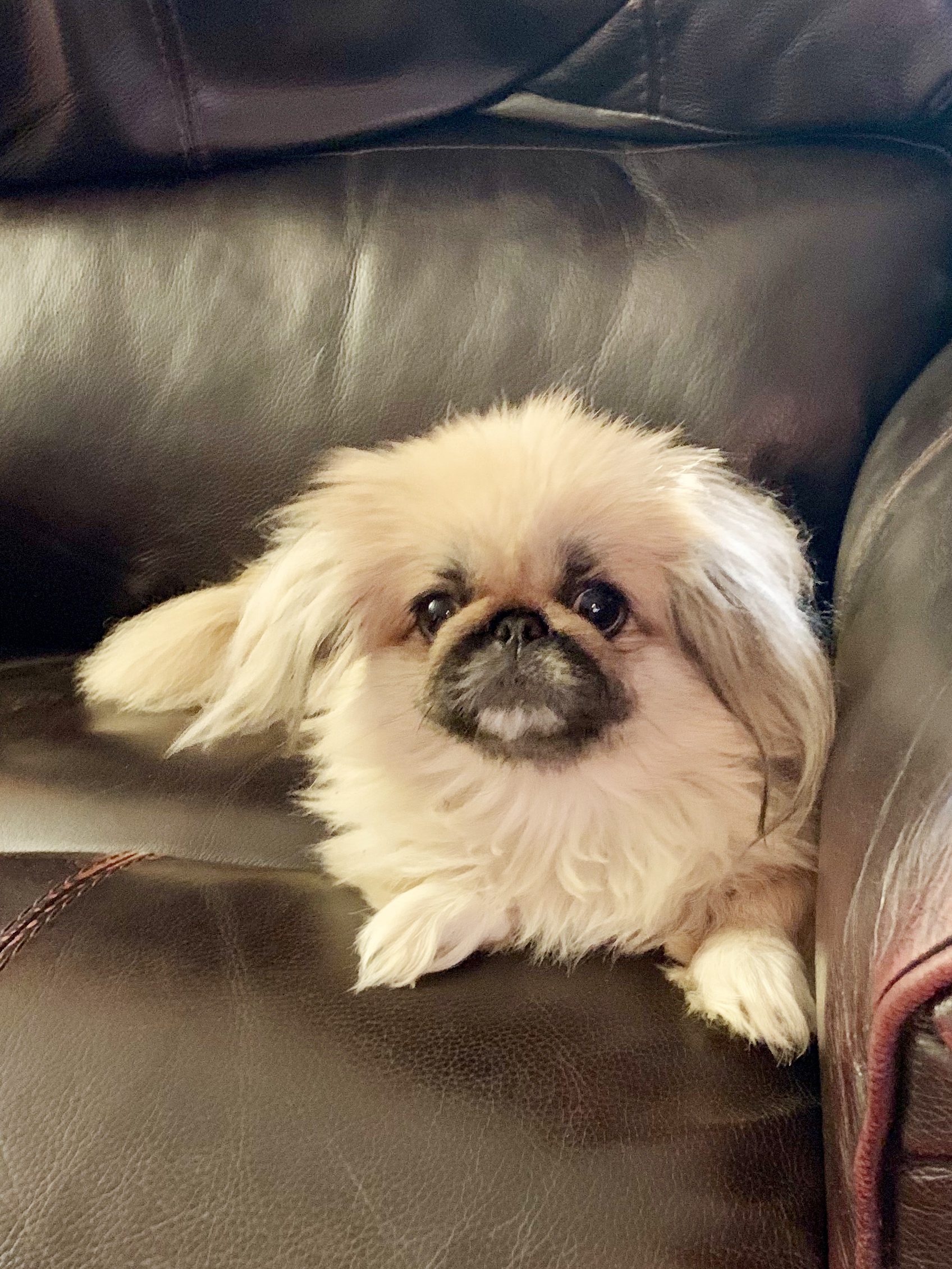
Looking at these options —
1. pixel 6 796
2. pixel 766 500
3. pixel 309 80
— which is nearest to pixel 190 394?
pixel 309 80

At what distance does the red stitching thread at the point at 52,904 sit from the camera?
827 millimetres

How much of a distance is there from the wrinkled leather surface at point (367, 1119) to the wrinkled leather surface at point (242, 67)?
1022 millimetres

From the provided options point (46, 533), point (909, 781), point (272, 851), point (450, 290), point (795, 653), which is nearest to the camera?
point (909, 781)

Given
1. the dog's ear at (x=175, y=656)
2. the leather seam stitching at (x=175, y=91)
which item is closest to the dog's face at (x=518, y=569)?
the dog's ear at (x=175, y=656)

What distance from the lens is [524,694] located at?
3.01 ft

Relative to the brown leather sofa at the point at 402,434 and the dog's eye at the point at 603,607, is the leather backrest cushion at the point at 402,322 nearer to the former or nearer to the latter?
the brown leather sofa at the point at 402,434

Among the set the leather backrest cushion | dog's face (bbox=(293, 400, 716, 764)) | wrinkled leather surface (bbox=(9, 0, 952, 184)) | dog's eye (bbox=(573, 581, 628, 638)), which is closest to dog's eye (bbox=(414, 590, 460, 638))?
dog's face (bbox=(293, 400, 716, 764))

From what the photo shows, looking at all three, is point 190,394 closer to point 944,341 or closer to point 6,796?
point 6,796

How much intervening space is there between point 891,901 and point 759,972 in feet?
0.83

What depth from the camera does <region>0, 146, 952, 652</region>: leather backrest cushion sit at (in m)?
1.18

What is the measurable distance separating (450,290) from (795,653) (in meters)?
0.66

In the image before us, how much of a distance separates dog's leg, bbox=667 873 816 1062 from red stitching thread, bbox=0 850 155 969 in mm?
490

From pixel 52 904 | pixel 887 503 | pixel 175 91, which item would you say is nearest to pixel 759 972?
pixel 887 503

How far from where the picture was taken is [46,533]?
143 centimetres
